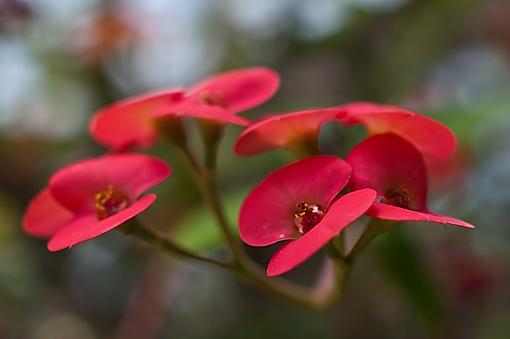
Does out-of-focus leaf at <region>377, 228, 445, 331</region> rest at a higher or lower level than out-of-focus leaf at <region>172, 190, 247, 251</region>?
lower

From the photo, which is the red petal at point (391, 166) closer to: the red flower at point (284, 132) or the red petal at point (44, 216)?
the red flower at point (284, 132)

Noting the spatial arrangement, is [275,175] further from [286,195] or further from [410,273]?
[410,273]

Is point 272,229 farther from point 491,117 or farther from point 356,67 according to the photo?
point 356,67

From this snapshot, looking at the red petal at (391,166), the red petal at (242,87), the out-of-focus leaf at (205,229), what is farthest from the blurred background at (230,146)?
the red petal at (391,166)

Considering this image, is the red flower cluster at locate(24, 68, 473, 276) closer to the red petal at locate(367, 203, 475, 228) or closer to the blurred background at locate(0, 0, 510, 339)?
the red petal at locate(367, 203, 475, 228)

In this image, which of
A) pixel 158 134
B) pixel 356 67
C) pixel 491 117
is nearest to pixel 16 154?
pixel 356 67

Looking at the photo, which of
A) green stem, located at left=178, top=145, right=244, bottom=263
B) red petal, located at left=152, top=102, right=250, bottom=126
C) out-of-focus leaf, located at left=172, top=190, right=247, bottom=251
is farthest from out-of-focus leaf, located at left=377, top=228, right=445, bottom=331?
red petal, located at left=152, top=102, right=250, bottom=126
